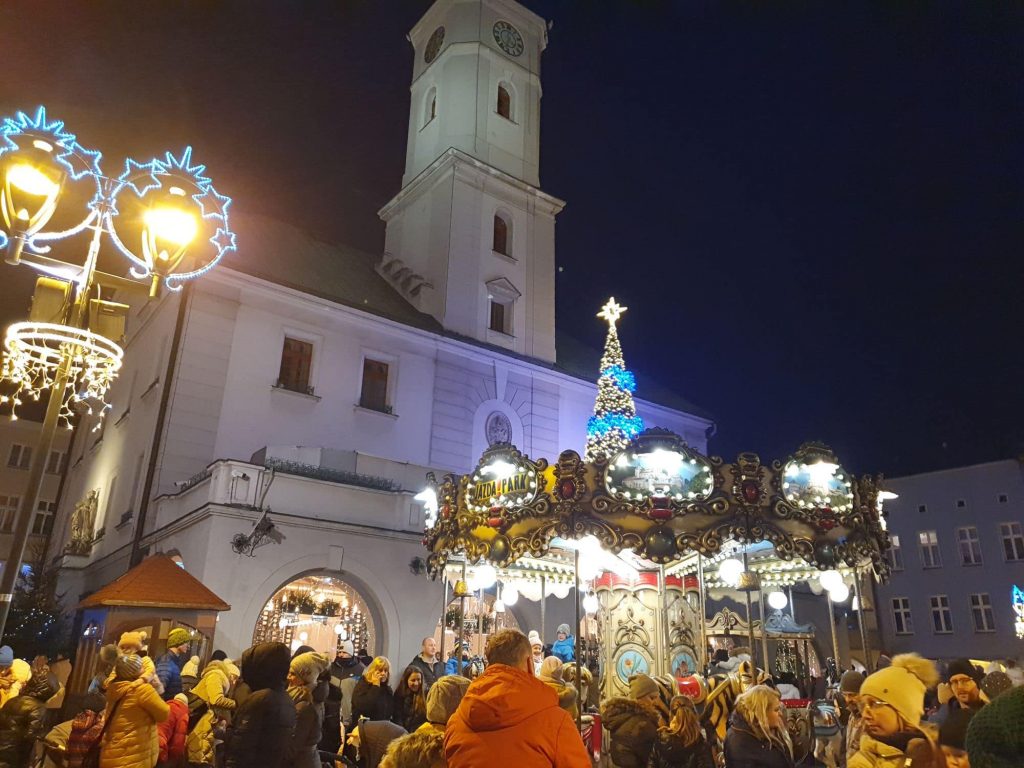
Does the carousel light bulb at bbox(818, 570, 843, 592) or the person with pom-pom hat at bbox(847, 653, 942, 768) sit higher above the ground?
the carousel light bulb at bbox(818, 570, 843, 592)

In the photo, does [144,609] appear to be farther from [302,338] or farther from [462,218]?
[462,218]

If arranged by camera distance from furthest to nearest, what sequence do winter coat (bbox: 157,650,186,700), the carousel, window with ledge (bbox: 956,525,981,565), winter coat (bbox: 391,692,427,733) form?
window with ledge (bbox: 956,525,981,565) < the carousel < winter coat (bbox: 157,650,186,700) < winter coat (bbox: 391,692,427,733)

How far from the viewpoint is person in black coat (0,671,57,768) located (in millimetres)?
7406

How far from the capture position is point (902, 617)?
31.9 meters

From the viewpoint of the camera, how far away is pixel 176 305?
1981 cm

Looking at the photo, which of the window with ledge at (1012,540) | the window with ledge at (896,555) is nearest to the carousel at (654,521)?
the window with ledge at (1012,540)

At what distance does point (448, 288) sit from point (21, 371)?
57.6 feet

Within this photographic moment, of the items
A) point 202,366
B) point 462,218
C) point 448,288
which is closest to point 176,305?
point 202,366

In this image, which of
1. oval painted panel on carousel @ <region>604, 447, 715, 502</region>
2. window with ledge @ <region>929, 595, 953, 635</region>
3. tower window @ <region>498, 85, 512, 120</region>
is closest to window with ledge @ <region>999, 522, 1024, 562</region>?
window with ledge @ <region>929, 595, 953, 635</region>

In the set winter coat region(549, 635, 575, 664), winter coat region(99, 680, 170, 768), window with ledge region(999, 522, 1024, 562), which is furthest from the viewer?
window with ledge region(999, 522, 1024, 562)

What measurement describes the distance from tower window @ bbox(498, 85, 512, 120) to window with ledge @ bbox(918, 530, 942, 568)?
26609 millimetres

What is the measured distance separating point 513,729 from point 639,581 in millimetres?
10264

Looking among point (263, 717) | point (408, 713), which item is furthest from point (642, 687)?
point (408, 713)

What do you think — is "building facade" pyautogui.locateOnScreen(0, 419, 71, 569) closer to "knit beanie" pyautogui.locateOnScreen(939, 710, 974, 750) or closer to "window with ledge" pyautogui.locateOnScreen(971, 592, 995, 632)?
"knit beanie" pyautogui.locateOnScreen(939, 710, 974, 750)
